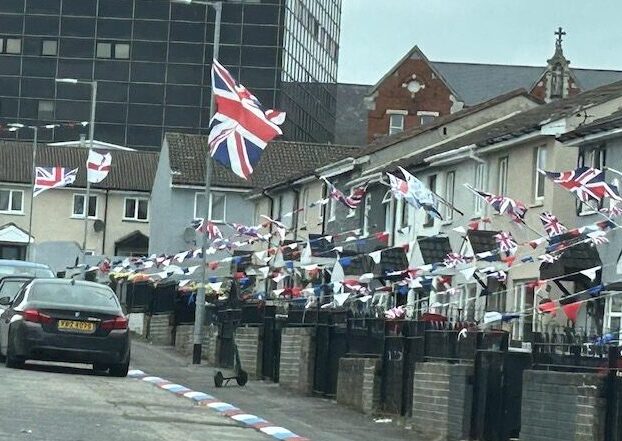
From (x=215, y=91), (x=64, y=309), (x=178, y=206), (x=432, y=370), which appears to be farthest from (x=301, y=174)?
(x=432, y=370)

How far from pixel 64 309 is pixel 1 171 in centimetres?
7163

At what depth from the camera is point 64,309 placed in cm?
2477

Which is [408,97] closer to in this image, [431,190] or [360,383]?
[431,190]

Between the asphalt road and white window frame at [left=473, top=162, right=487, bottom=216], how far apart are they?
62.9ft

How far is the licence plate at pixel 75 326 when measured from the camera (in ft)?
80.8

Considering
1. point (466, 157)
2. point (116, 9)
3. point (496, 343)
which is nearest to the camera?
point (496, 343)

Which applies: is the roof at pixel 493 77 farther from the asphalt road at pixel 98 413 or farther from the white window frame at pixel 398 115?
the asphalt road at pixel 98 413

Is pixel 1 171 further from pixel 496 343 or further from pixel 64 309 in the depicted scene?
pixel 496 343

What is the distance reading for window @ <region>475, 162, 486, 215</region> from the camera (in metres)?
42.3

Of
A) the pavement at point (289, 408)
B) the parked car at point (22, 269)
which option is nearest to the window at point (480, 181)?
the parked car at point (22, 269)

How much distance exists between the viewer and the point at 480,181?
1681 inches

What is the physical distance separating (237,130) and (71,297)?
256 inches

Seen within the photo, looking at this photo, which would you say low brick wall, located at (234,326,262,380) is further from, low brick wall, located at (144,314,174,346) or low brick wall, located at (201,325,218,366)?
low brick wall, located at (144,314,174,346)

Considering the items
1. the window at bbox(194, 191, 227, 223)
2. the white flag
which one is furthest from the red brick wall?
the white flag
